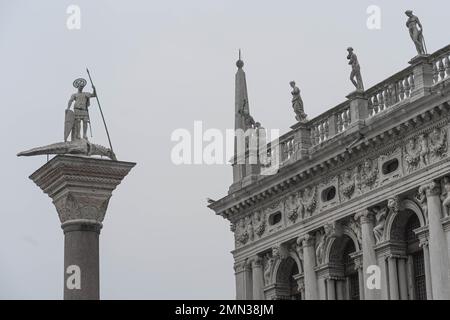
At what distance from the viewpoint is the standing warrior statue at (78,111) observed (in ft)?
91.1

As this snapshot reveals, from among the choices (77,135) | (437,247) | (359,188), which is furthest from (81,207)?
(359,188)

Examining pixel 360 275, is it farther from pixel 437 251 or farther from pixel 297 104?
pixel 297 104

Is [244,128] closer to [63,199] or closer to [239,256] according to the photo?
[239,256]

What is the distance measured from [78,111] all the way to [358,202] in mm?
15314

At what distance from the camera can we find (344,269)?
43469 millimetres

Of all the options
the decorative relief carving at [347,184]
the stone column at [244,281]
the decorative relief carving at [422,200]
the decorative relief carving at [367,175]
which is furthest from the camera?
the stone column at [244,281]

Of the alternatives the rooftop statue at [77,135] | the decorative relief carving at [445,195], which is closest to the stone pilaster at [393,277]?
the decorative relief carving at [445,195]

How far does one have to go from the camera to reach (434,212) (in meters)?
37.8

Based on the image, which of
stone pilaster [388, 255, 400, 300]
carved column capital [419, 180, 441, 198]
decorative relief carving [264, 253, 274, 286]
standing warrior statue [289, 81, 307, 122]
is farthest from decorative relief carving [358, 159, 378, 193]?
decorative relief carving [264, 253, 274, 286]

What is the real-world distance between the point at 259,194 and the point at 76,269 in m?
20.4

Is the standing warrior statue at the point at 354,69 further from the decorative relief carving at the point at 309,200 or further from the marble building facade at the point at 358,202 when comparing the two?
the decorative relief carving at the point at 309,200

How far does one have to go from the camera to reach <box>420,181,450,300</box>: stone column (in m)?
37.6

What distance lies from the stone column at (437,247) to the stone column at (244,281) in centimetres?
1071
